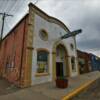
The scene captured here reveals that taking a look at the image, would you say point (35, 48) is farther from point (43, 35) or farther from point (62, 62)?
point (62, 62)

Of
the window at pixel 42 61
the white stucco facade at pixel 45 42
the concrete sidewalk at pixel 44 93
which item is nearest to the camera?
the concrete sidewalk at pixel 44 93

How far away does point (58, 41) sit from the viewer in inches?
710

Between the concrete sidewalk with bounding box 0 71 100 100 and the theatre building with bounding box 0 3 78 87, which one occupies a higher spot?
the theatre building with bounding box 0 3 78 87

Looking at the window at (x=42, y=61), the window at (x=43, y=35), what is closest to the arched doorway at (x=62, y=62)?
the window at (x=43, y=35)

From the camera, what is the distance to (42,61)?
15.1 metres

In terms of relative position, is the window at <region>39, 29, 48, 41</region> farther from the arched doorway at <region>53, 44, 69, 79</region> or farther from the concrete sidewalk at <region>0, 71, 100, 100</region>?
the concrete sidewalk at <region>0, 71, 100, 100</region>

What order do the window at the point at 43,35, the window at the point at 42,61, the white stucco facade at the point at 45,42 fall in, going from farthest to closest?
the window at the point at 43,35 < the window at the point at 42,61 < the white stucco facade at the point at 45,42

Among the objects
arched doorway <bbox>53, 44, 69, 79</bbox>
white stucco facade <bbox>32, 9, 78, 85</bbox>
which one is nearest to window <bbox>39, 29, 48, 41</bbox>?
white stucco facade <bbox>32, 9, 78, 85</bbox>

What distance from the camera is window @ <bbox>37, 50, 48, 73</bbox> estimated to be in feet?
47.9

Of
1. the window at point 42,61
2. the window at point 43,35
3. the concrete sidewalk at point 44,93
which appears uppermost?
the window at point 43,35

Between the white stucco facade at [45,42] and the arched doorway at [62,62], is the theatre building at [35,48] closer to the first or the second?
the white stucco facade at [45,42]

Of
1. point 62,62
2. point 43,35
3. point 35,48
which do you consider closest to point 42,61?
point 35,48

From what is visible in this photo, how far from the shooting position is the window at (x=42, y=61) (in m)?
14.6

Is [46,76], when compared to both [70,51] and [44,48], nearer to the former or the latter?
[44,48]
